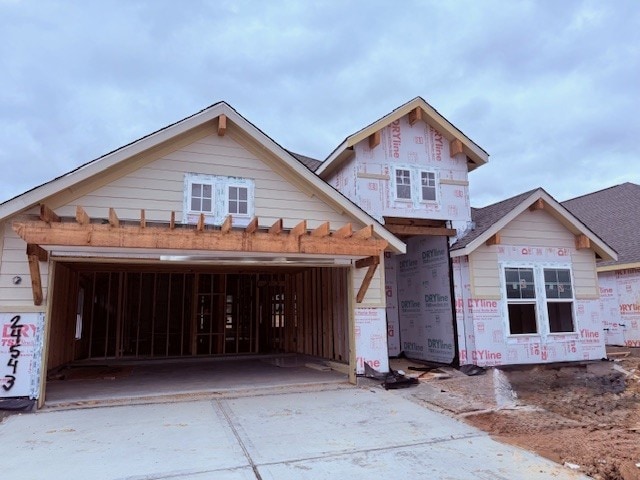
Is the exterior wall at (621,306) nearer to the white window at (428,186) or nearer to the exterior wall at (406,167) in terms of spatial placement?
the exterior wall at (406,167)

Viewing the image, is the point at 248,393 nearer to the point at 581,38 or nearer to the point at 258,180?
the point at 258,180

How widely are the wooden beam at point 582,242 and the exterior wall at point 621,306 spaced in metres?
5.50

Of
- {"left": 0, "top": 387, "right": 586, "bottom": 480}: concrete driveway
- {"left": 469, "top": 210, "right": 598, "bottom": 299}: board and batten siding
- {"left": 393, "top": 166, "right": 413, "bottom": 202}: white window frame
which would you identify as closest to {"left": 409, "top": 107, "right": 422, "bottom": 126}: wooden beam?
{"left": 393, "top": 166, "right": 413, "bottom": 202}: white window frame

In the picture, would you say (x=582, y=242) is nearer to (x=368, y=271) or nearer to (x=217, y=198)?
(x=368, y=271)

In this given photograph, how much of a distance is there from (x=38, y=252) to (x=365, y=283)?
583cm

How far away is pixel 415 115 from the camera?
11906mm

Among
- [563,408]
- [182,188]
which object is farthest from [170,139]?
[563,408]

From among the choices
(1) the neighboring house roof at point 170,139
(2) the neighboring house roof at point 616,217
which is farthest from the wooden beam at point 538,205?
(2) the neighboring house roof at point 616,217

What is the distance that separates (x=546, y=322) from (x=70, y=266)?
1239 cm

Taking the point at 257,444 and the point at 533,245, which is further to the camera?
the point at 533,245

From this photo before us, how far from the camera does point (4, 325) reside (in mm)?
7156

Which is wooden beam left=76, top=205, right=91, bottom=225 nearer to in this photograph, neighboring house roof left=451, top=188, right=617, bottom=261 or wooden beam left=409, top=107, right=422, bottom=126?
neighboring house roof left=451, top=188, right=617, bottom=261

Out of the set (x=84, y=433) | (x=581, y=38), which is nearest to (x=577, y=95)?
(x=581, y=38)

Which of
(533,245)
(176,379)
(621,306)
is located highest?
(533,245)
